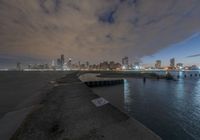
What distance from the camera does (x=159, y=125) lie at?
11508 millimetres

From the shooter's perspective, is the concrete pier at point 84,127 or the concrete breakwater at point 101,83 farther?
the concrete breakwater at point 101,83

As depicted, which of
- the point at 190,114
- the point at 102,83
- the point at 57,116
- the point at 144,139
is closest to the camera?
the point at 144,139

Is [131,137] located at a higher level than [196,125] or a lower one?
higher

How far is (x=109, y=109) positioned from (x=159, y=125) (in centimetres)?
568

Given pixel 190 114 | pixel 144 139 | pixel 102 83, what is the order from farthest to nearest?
1. pixel 102 83
2. pixel 190 114
3. pixel 144 139

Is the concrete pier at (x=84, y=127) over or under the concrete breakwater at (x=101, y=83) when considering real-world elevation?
over

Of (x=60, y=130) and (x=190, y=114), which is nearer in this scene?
(x=60, y=130)

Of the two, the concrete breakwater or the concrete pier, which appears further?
the concrete breakwater

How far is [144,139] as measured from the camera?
5.40 m

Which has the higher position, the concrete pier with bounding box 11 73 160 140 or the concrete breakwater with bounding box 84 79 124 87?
the concrete pier with bounding box 11 73 160 140

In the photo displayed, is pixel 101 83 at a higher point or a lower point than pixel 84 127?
lower

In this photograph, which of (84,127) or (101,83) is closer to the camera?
(84,127)

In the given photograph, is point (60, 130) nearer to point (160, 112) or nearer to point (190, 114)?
point (160, 112)

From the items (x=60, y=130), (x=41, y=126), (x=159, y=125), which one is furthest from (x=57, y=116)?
(x=159, y=125)
